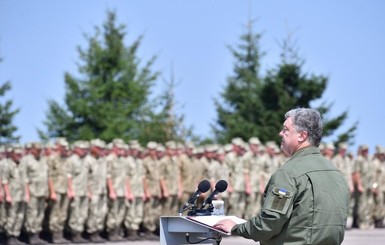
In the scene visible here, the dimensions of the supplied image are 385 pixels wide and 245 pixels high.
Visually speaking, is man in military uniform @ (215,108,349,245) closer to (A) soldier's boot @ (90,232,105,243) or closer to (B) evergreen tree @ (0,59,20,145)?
(A) soldier's boot @ (90,232,105,243)

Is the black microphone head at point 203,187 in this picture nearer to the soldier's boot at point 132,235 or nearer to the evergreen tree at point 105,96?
the soldier's boot at point 132,235

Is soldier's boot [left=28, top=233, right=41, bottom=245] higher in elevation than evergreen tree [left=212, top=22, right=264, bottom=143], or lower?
lower

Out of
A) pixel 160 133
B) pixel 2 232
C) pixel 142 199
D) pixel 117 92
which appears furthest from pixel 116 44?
pixel 2 232

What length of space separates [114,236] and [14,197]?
329 cm

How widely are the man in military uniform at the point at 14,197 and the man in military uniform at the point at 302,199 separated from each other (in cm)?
1384

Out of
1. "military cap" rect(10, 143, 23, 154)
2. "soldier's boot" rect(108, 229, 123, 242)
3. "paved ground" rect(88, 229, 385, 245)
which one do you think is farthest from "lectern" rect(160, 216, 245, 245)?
"soldier's boot" rect(108, 229, 123, 242)

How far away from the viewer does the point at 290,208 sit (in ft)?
20.7

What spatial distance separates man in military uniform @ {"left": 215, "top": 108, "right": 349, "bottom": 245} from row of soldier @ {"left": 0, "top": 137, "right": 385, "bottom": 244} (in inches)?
548

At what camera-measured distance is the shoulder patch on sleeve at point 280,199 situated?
20.6 ft

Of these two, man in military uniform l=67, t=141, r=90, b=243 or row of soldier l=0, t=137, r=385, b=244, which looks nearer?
row of soldier l=0, t=137, r=385, b=244

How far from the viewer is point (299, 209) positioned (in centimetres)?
638

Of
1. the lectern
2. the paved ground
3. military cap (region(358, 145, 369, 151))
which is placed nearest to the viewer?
the lectern

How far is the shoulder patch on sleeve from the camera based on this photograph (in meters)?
6.29

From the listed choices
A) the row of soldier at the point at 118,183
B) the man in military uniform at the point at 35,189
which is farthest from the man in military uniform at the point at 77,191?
the man in military uniform at the point at 35,189
